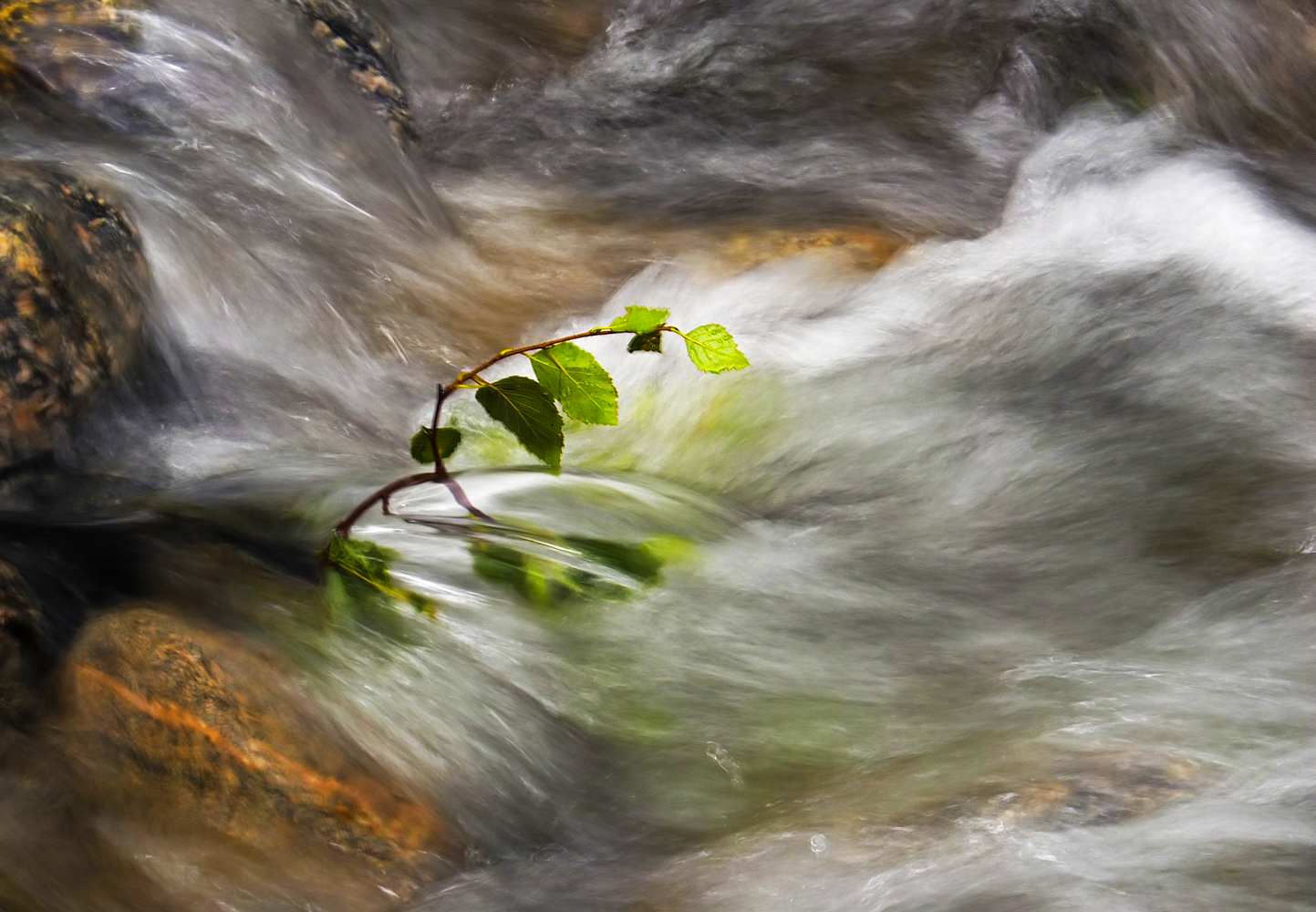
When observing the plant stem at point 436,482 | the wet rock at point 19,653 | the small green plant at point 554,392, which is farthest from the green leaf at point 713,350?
the wet rock at point 19,653

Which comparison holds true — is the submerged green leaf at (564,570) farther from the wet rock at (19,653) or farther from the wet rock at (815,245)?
the wet rock at (815,245)

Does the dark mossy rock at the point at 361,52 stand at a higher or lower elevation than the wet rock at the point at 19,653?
higher

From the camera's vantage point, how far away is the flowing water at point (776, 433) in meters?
1.94

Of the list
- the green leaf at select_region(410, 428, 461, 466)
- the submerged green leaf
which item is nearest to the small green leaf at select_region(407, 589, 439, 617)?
the submerged green leaf

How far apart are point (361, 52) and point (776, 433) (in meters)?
2.55

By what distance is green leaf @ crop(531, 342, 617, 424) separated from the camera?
7.37 ft

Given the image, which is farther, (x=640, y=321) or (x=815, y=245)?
(x=815, y=245)

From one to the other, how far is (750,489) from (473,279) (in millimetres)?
1480

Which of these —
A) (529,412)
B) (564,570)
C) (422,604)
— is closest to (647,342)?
(529,412)

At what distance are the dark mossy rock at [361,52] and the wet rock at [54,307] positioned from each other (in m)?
1.70

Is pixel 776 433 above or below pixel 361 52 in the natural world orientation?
below

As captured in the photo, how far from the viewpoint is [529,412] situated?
226 centimetres

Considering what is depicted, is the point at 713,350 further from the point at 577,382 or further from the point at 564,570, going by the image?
the point at 564,570

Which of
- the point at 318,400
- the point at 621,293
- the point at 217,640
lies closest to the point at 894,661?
the point at 217,640
